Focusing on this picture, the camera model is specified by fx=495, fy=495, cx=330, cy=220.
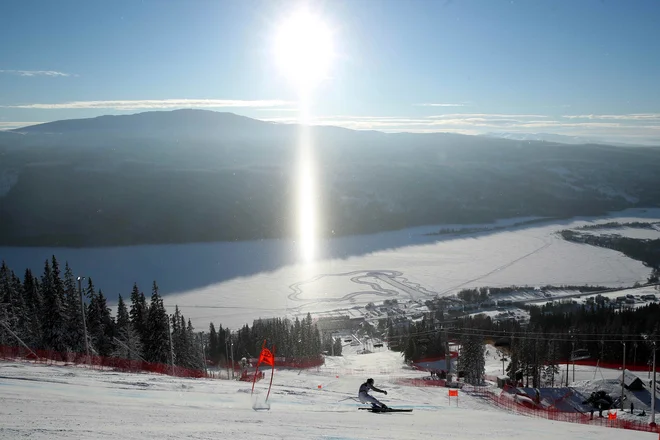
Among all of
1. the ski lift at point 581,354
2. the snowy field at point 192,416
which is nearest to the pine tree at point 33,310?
the snowy field at point 192,416

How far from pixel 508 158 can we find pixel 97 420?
205389mm

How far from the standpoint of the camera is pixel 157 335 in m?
20.2

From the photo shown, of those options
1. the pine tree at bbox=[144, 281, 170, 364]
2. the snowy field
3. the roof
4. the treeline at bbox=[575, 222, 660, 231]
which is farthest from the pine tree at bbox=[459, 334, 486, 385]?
the treeline at bbox=[575, 222, 660, 231]

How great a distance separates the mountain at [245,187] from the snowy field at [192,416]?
106 metres

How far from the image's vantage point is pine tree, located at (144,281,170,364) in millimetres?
20094

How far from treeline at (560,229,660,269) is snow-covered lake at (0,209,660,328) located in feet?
7.96

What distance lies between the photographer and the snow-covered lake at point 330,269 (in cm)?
6072

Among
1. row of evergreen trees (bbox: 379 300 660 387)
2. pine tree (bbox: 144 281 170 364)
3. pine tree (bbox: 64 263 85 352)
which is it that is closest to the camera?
pine tree (bbox: 64 263 85 352)

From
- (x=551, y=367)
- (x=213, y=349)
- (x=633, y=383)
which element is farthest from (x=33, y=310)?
(x=633, y=383)

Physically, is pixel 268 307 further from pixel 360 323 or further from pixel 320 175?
pixel 320 175

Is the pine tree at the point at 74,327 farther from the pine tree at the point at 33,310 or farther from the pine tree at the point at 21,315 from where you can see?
the pine tree at the point at 21,315

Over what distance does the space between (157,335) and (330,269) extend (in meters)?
58.2

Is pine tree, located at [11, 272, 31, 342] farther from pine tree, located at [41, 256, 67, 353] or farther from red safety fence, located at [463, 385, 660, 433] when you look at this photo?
red safety fence, located at [463, 385, 660, 433]

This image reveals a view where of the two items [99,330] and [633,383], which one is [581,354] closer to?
[633,383]
